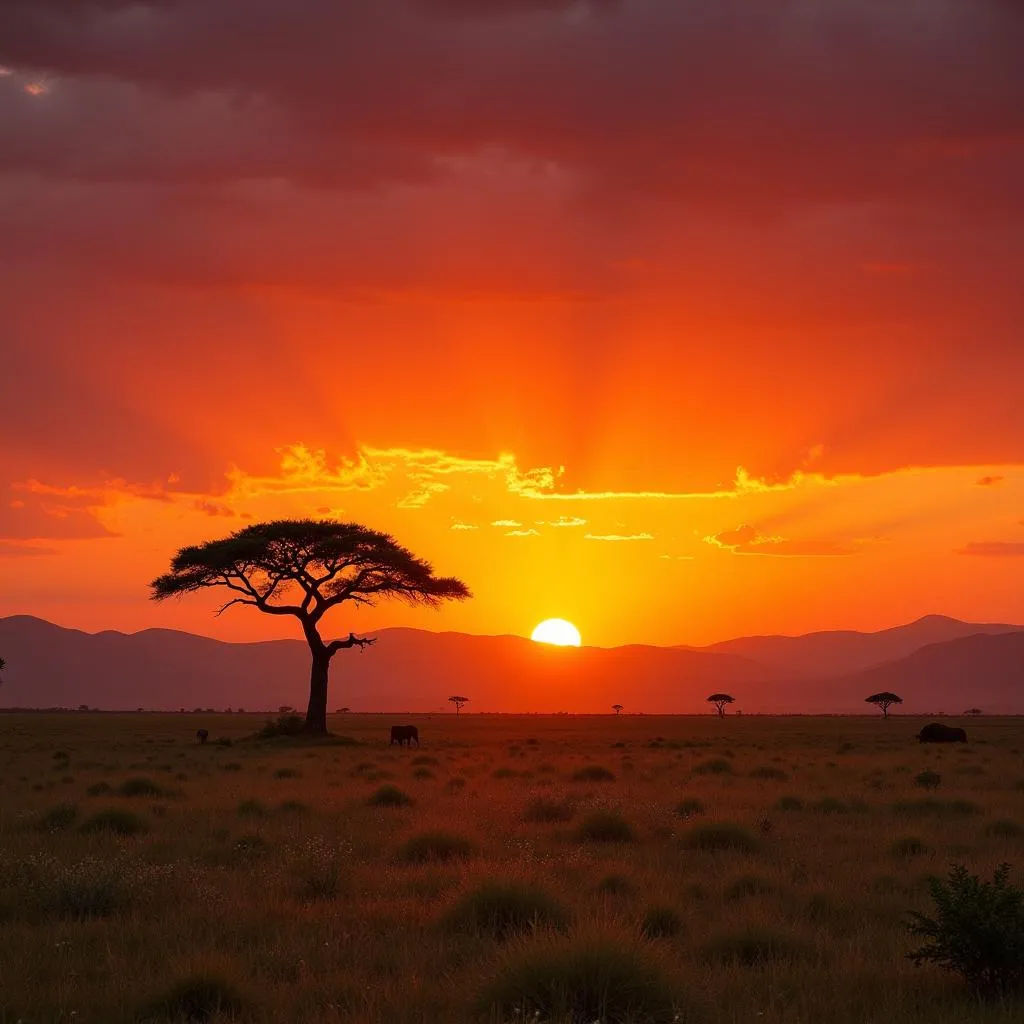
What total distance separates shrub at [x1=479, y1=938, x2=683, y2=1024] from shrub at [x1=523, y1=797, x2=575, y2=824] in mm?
11996

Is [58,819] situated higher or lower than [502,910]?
lower

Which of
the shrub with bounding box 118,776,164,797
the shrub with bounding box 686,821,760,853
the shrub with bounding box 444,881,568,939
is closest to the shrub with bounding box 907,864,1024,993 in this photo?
the shrub with bounding box 444,881,568,939

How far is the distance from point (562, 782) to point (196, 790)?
9.91 m

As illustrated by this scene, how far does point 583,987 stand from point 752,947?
298cm

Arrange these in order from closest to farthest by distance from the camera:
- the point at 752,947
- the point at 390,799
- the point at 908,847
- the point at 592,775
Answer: the point at 752,947
the point at 908,847
the point at 390,799
the point at 592,775

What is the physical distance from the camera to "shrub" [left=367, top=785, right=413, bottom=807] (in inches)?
871

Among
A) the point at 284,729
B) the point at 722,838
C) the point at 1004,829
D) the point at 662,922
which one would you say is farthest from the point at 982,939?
the point at 284,729

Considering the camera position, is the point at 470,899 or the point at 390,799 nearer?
the point at 470,899

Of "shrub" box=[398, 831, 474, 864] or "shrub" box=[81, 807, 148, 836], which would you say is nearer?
"shrub" box=[398, 831, 474, 864]

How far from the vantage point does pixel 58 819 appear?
60.3 ft

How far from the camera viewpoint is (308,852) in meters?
14.3

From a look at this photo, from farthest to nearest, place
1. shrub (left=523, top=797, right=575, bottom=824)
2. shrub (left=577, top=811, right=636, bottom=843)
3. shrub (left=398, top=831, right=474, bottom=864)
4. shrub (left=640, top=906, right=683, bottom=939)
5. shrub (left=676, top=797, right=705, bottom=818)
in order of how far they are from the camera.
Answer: shrub (left=676, top=797, right=705, bottom=818), shrub (left=523, top=797, right=575, bottom=824), shrub (left=577, top=811, right=636, bottom=843), shrub (left=398, top=831, right=474, bottom=864), shrub (left=640, top=906, right=683, bottom=939)

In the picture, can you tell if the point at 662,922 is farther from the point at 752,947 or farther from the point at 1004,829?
the point at 1004,829

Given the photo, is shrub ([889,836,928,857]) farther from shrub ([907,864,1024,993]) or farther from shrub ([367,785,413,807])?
shrub ([367,785,413,807])
